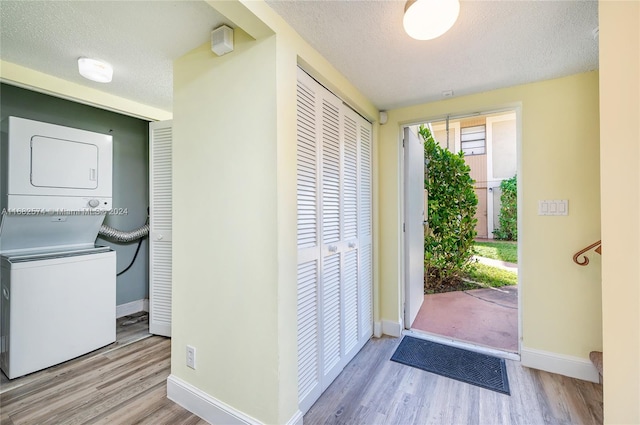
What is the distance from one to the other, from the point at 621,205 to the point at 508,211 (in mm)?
6671

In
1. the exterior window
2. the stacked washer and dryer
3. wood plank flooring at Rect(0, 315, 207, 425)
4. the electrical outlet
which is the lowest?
wood plank flooring at Rect(0, 315, 207, 425)

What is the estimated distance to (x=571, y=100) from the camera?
1936 mm

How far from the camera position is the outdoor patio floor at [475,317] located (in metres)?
2.56

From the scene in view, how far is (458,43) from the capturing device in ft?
5.09

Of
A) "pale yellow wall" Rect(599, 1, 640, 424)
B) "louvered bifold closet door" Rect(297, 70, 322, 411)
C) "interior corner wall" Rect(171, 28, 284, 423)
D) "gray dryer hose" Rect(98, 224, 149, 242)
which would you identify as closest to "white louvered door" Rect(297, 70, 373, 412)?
"louvered bifold closet door" Rect(297, 70, 322, 411)

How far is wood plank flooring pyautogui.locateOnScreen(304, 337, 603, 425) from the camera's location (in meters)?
1.55

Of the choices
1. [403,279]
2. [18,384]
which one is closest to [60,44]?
[18,384]

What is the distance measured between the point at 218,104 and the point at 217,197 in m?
0.53

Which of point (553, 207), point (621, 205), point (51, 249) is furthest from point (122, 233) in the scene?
point (553, 207)

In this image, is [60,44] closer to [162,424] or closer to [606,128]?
[162,424]

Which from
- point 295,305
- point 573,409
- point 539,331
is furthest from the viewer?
point 539,331

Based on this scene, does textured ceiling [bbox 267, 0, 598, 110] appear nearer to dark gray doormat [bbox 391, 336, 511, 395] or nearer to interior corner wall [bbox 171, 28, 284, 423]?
interior corner wall [bbox 171, 28, 284, 423]

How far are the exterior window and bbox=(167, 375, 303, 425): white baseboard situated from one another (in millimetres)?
8343

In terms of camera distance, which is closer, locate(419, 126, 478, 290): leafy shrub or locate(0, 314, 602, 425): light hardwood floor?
locate(0, 314, 602, 425): light hardwood floor
